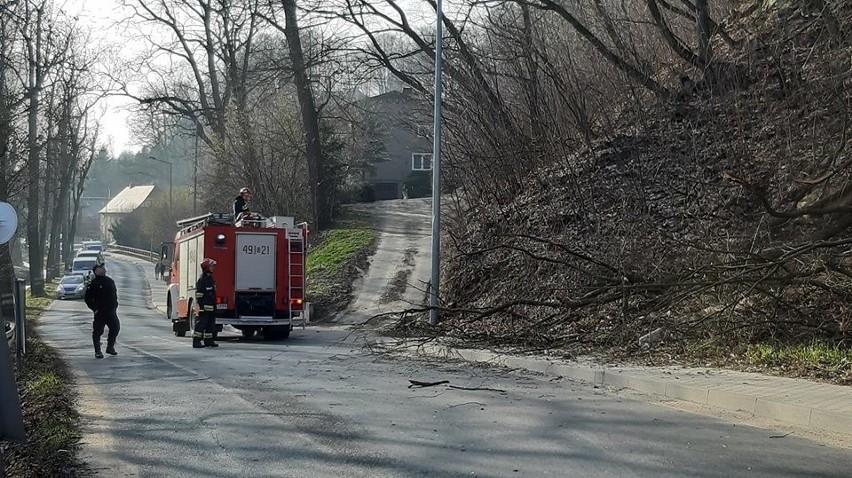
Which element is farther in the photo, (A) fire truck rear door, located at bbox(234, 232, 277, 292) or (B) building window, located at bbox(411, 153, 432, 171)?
(B) building window, located at bbox(411, 153, 432, 171)

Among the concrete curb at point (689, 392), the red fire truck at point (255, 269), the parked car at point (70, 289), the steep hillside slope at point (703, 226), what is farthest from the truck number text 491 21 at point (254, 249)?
the parked car at point (70, 289)

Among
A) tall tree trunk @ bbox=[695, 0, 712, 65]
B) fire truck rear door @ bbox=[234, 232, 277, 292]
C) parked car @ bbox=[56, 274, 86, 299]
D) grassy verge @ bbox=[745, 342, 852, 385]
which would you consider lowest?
parked car @ bbox=[56, 274, 86, 299]

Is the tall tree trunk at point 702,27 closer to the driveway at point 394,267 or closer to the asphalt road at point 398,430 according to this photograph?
the driveway at point 394,267

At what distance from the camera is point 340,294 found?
33.1 m

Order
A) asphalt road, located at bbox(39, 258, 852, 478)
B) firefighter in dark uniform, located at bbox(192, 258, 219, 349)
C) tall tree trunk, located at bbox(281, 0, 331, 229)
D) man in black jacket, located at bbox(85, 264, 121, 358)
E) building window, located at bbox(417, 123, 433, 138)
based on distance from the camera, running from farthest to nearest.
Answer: tall tree trunk, located at bbox(281, 0, 331, 229)
building window, located at bbox(417, 123, 433, 138)
firefighter in dark uniform, located at bbox(192, 258, 219, 349)
man in black jacket, located at bbox(85, 264, 121, 358)
asphalt road, located at bbox(39, 258, 852, 478)

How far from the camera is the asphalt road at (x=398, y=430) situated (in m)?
7.05

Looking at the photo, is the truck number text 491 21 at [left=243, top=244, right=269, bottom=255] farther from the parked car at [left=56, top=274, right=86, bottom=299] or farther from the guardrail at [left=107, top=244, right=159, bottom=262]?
the guardrail at [left=107, top=244, right=159, bottom=262]

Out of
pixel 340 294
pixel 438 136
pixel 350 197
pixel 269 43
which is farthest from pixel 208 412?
pixel 350 197

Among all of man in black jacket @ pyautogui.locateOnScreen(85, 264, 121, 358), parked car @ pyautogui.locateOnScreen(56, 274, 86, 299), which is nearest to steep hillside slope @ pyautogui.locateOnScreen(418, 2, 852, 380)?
man in black jacket @ pyautogui.locateOnScreen(85, 264, 121, 358)

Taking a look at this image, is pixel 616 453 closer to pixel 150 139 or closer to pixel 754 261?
pixel 754 261

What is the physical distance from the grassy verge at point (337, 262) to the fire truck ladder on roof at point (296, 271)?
338 inches

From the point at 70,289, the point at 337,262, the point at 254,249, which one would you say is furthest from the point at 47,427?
the point at 70,289

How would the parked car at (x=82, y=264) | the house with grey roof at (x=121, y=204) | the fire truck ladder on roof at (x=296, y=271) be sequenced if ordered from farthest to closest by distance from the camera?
the house with grey roof at (x=121, y=204), the parked car at (x=82, y=264), the fire truck ladder on roof at (x=296, y=271)

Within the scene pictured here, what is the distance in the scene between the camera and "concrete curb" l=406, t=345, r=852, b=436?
867 cm
